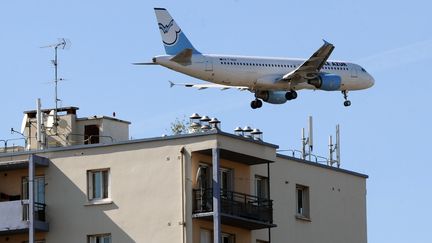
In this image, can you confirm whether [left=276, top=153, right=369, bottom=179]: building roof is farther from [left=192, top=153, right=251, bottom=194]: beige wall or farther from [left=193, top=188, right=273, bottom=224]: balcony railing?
[left=193, top=188, right=273, bottom=224]: balcony railing

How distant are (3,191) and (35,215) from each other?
337cm

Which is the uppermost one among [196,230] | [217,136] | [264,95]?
[264,95]

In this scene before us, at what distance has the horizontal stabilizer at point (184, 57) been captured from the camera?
101500 mm

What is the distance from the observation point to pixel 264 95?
109 meters

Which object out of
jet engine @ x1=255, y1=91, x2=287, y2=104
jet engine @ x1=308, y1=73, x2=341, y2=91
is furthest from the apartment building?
jet engine @ x1=255, y1=91, x2=287, y2=104

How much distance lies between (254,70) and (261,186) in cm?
3711

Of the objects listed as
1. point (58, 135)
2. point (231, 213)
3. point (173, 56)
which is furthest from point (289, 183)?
point (173, 56)

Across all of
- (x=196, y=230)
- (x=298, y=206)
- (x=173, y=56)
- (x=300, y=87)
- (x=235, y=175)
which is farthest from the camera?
(x=300, y=87)

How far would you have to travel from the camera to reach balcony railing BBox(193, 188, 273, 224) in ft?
207

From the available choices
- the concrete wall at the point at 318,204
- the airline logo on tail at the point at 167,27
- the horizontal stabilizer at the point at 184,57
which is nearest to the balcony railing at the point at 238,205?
the concrete wall at the point at 318,204

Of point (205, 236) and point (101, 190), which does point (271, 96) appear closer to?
point (101, 190)

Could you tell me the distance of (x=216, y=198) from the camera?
62656mm

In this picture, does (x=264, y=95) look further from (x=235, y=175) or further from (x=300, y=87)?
(x=235, y=175)

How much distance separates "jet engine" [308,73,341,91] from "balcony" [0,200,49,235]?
4477 centimetres
